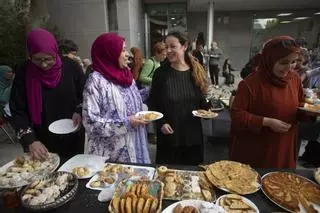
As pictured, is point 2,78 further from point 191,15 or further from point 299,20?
point 299,20

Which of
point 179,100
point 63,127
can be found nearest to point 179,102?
point 179,100

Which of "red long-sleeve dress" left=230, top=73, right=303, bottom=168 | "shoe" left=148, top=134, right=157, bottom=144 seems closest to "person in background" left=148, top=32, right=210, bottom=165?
"red long-sleeve dress" left=230, top=73, right=303, bottom=168

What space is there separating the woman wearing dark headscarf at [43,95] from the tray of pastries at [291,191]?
1.25 m

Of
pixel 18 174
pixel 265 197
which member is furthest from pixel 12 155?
pixel 265 197

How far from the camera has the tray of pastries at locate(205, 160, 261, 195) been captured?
3.79 feet

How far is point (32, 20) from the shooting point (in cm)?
458

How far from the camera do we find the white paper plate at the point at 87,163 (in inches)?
52.7

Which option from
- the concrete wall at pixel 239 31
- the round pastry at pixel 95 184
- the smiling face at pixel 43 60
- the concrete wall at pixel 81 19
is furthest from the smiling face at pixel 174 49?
the concrete wall at pixel 239 31

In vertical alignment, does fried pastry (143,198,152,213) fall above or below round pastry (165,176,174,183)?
above

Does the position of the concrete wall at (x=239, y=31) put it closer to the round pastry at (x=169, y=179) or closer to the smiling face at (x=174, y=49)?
the smiling face at (x=174, y=49)

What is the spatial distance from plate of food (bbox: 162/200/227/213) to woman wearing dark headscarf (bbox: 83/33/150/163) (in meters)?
0.59

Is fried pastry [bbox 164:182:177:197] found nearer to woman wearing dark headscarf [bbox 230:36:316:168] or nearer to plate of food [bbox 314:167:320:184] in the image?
woman wearing dark headscarf [bbox 230:36:316:168]

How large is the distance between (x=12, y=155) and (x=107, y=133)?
114 inches

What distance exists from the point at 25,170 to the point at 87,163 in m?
0.33
